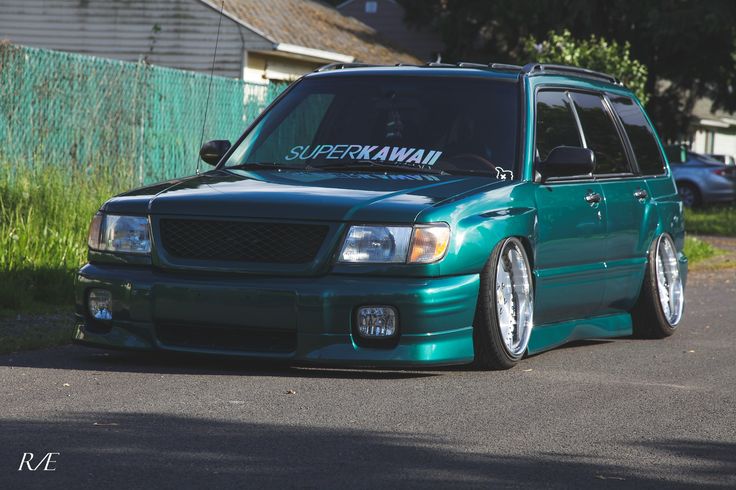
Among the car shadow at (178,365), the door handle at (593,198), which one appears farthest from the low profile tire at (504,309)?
the door handle at (593,198)

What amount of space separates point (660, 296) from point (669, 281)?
304mm

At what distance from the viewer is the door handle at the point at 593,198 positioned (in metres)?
8.35

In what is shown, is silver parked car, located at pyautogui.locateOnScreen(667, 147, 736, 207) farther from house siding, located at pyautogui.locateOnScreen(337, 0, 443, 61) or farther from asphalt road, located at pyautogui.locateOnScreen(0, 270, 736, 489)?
asphalt road, located at pyautogui.locateOnScreen(0, 270, 736, 489)

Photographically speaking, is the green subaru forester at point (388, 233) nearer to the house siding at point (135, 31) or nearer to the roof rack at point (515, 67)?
the roof rack at point (515, 67)

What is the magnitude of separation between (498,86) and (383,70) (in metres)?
0.71

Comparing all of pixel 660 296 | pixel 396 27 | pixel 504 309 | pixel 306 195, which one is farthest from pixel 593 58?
pixel 306 195

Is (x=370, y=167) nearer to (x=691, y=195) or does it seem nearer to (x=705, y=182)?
(x=705, y=182)

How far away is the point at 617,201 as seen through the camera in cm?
880

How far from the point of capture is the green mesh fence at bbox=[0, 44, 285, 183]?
44.2 ft

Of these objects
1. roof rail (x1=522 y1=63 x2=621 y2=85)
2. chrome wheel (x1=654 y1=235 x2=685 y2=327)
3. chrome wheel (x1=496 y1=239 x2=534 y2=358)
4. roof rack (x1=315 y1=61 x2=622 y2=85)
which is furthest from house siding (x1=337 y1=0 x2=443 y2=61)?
chrome wheel (x1=496 y1=239 x2=534 y2=358)

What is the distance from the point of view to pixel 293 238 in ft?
22.0

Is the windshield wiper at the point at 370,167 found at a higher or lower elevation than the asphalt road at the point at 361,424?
higher

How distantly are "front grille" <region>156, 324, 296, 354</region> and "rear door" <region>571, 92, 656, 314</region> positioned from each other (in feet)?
8.42

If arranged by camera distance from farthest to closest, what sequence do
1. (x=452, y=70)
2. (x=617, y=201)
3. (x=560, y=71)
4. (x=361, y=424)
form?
(x=560, y=71) < (x=617, y=201) < (x=452, y=70) < (x=361, y=424)
